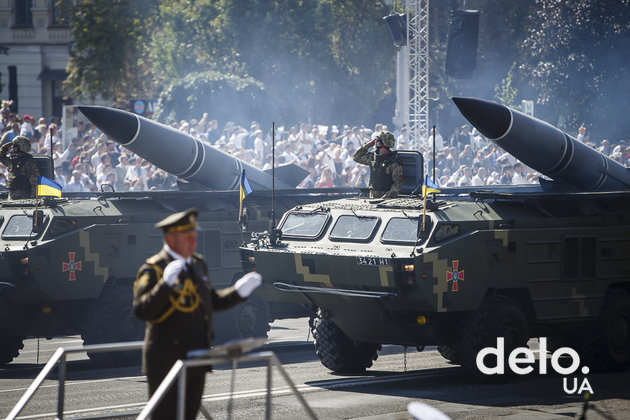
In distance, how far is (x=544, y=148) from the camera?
15.9 metres

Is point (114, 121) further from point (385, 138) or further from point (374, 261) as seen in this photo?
point (374, 261)

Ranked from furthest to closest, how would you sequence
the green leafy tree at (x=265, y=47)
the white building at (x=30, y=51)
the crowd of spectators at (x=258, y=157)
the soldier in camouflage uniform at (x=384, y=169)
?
the white building at (x=30, y=51)
the green leafy tree at (x=265, y=47)
the crowd of spectators at (x=258, y=157)
the soldier in camouflage uniform at (x=384, y=169)

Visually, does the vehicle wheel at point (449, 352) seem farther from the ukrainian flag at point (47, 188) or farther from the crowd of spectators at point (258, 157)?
the crowd of spectators at point (258, 157)

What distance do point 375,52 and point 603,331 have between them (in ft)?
104

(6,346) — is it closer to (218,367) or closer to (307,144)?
(218,367)

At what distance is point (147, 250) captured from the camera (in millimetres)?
16094

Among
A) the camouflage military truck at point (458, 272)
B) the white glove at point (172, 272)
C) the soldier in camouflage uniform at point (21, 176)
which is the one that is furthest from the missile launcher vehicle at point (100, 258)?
the white glove at point (172, 272)

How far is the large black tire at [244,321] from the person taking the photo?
16.2 m

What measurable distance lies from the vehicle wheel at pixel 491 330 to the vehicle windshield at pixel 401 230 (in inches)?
43.3

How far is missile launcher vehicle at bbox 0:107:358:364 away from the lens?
15.2 meters

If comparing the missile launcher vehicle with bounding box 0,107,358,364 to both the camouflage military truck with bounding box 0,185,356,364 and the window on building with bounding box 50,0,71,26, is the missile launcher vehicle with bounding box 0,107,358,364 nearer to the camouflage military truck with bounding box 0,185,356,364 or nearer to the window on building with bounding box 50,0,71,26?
the camouflage military truck with bounding box 0,185,356,364

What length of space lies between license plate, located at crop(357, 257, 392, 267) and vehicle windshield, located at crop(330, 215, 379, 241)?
0.55m

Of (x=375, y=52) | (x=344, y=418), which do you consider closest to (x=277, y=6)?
(x=375, y=52)

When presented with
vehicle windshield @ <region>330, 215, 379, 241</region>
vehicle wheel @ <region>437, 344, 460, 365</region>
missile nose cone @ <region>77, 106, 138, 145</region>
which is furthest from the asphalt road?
missile nose cone @ <region>77, 106, 138, 145</region>
